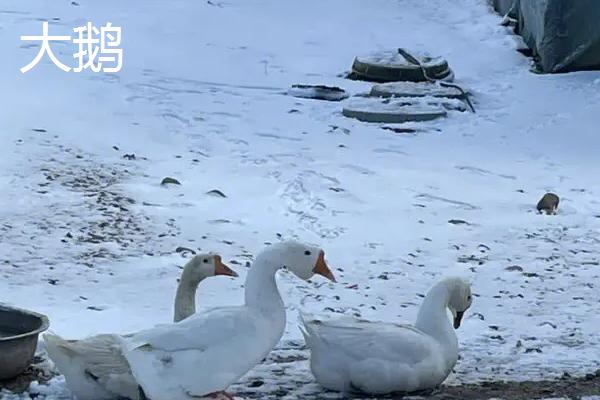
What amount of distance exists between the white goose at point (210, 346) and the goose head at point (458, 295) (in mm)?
936

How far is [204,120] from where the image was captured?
A: 1080cm

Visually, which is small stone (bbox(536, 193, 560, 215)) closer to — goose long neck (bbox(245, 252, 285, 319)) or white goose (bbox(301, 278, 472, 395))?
white goose (bbox(301, 278, 472, 395))

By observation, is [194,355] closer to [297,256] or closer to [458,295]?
[297,256]

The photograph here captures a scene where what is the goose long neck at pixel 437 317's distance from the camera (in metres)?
5.57

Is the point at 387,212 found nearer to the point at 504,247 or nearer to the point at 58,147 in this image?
the point at 504,247

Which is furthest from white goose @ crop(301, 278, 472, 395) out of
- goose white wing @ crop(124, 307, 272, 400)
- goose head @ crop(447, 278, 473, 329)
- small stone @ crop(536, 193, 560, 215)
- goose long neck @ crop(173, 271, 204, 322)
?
small stone @ crop(536, 193, 560, 215)

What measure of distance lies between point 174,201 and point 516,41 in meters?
6.05

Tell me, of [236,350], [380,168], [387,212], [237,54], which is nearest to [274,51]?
[237,54]

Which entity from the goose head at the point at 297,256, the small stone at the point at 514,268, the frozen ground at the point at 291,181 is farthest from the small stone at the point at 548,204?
the goose head at the point at 297,256

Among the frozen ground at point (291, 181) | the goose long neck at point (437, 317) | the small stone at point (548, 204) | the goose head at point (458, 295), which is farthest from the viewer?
the small stone at point (548, 204)

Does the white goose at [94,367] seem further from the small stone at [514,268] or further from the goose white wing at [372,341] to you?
the small stone at [514,268]

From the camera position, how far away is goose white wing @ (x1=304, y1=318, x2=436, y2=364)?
17.7 feet

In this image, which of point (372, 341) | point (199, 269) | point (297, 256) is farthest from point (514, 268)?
point (297, 256)

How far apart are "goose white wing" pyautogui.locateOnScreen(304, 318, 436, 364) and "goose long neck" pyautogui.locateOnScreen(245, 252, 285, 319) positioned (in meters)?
0.37
